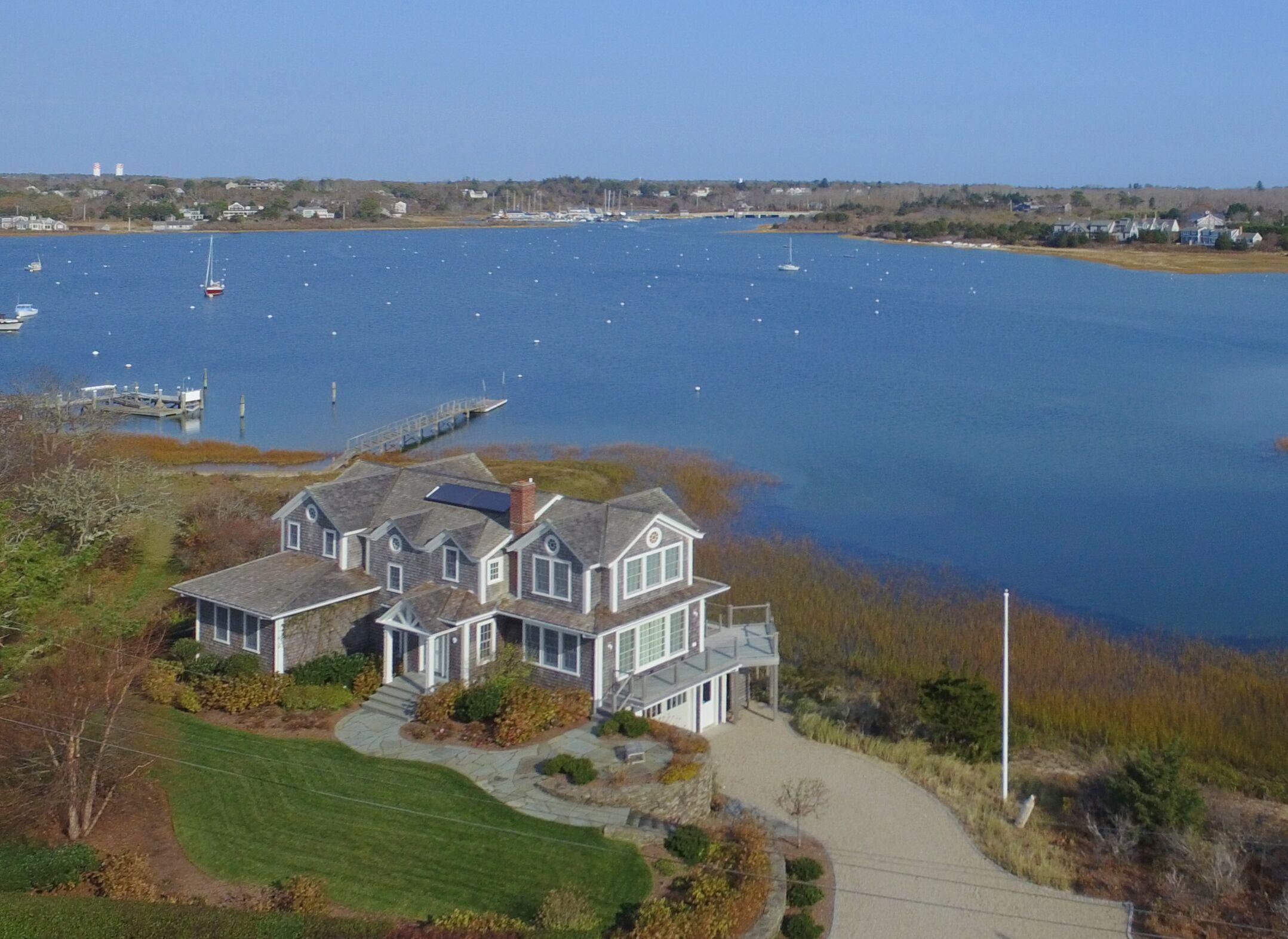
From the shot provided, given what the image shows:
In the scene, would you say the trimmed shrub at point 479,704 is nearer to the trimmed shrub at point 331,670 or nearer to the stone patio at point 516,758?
the stone patio at point 516,758

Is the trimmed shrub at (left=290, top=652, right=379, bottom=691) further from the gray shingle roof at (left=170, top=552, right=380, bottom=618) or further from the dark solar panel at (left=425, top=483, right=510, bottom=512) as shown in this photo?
the dark solar panel at (left=425, top=483, right=510, bottom=512)

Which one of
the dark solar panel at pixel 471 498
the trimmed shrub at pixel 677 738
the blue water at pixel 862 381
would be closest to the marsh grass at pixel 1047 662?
the blue water at pixel 862 381

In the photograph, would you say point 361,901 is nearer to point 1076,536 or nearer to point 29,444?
point 29,444

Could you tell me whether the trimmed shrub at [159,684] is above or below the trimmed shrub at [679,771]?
below

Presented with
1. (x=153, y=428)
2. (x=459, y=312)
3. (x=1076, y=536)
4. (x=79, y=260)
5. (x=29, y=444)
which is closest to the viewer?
(x=29, y=444)

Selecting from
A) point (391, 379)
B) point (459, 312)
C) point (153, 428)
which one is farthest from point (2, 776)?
point (459, 312)
